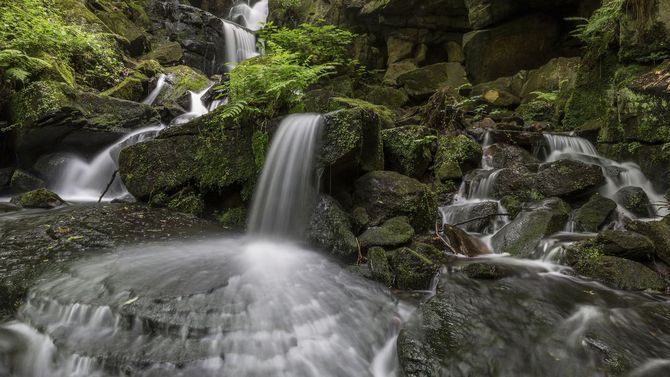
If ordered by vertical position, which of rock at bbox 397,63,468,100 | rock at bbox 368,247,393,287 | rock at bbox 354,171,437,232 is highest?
rock at bbox 397,63,468,100

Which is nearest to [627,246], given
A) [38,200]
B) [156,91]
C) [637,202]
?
[637,202]

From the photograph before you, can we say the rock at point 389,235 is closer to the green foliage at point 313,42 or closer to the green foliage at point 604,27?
the green foliage at point 313,42

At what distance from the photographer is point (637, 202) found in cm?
575

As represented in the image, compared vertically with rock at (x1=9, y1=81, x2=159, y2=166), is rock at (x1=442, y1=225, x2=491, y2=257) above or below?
below

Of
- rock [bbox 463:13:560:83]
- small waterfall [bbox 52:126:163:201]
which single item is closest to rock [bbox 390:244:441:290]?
small waterfall [bbox 52:126:163:201]

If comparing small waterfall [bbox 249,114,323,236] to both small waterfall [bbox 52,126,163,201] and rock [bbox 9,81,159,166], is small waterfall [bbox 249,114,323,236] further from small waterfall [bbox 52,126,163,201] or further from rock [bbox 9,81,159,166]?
rock [bbox 9,81,159,166]

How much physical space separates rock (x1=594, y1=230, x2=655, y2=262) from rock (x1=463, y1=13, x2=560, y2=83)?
36.3 feet

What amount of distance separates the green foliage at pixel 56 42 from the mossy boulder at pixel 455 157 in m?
8.96

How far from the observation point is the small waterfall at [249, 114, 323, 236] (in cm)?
549

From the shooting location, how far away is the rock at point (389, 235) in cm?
473

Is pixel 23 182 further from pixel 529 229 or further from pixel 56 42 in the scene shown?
pixel 529 229

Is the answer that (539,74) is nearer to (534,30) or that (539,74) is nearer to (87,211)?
(534,30)

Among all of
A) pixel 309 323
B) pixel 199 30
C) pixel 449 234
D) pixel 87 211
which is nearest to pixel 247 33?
pixel 199 30

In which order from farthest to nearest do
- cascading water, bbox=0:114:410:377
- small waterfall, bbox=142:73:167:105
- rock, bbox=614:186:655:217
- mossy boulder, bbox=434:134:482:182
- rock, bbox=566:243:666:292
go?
small waterfall, bbox=142:73:167:105 → mossy boulder, bbox=434:134:482:182 → rock, bbox=614:186:655:217 → rock, bbox=566:243:666:292 → cascading water, bbox=0:114:410:377
